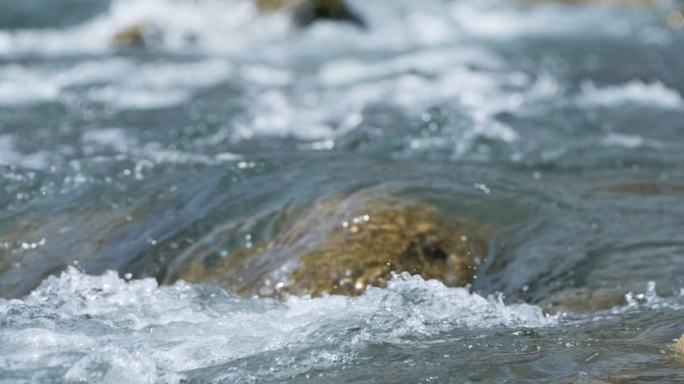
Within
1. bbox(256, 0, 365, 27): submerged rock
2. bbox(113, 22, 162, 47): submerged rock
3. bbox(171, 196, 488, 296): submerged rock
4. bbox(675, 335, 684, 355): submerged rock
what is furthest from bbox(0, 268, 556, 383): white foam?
bbox(256, 0, 365, 27): submerged rock

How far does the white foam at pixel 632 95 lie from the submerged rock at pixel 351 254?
4.20m

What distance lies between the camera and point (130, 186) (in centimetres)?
572

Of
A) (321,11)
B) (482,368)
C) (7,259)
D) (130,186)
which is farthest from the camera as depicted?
(321,11)

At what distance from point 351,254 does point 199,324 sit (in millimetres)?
904

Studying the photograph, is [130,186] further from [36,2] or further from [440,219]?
[36,2]

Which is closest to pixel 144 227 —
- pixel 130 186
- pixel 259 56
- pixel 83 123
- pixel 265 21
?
pixel 130 186

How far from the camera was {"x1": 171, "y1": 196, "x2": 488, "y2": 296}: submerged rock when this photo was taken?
14.9 feet

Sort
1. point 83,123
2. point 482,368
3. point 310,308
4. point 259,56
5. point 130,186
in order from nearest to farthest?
point 482,368 → point 310,308 → point 130,186 → point 83,123 → point 259,56

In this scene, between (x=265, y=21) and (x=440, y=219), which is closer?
(x=440, y=219)

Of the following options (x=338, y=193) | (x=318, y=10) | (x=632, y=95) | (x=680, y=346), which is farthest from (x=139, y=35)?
(x=680, y=346)

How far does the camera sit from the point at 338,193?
5355 mm

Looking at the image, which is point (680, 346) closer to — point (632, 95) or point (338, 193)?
point (338, 193)

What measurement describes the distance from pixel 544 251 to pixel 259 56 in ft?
21.7

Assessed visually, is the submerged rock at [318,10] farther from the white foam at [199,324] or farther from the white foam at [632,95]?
the white foam at [199,324]
